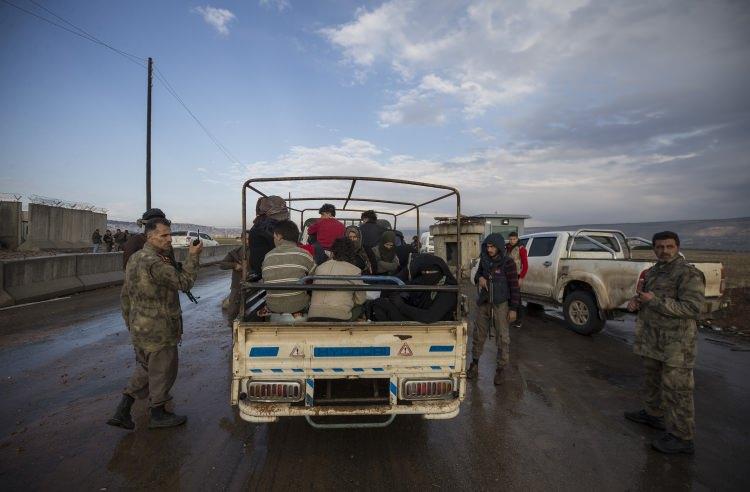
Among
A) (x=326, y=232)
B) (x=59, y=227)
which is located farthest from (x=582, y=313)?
(x=59, y=227)

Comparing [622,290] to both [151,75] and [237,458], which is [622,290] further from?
[151,75]

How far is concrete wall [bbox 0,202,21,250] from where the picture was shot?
22891 millimetres

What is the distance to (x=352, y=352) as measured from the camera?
3.03 metres

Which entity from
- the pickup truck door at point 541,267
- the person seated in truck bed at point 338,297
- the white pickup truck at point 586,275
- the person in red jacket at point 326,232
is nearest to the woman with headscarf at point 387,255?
the person in red jacket at point 326,232

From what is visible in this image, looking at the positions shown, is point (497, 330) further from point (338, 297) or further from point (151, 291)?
point (151, 291)

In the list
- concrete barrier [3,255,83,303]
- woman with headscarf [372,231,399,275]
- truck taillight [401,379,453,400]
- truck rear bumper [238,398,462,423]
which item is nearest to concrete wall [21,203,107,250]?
concrete barrier [3,255,83,303]

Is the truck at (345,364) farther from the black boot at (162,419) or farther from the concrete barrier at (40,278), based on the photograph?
the concrete barrier at (40,278)

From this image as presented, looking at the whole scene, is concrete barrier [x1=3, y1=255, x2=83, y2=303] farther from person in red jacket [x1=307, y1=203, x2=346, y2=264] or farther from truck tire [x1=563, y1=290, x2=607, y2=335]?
truck tire [x1=563, y1=290, x2=607, y2=335]

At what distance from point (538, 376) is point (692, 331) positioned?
2.09 metres

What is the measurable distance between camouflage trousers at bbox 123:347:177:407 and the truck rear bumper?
41.1 inches

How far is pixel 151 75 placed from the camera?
1850cm

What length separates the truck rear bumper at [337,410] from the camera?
2.84 metres

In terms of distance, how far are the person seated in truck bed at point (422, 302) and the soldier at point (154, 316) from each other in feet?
5.58

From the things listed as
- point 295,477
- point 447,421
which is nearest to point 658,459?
point 447,421
